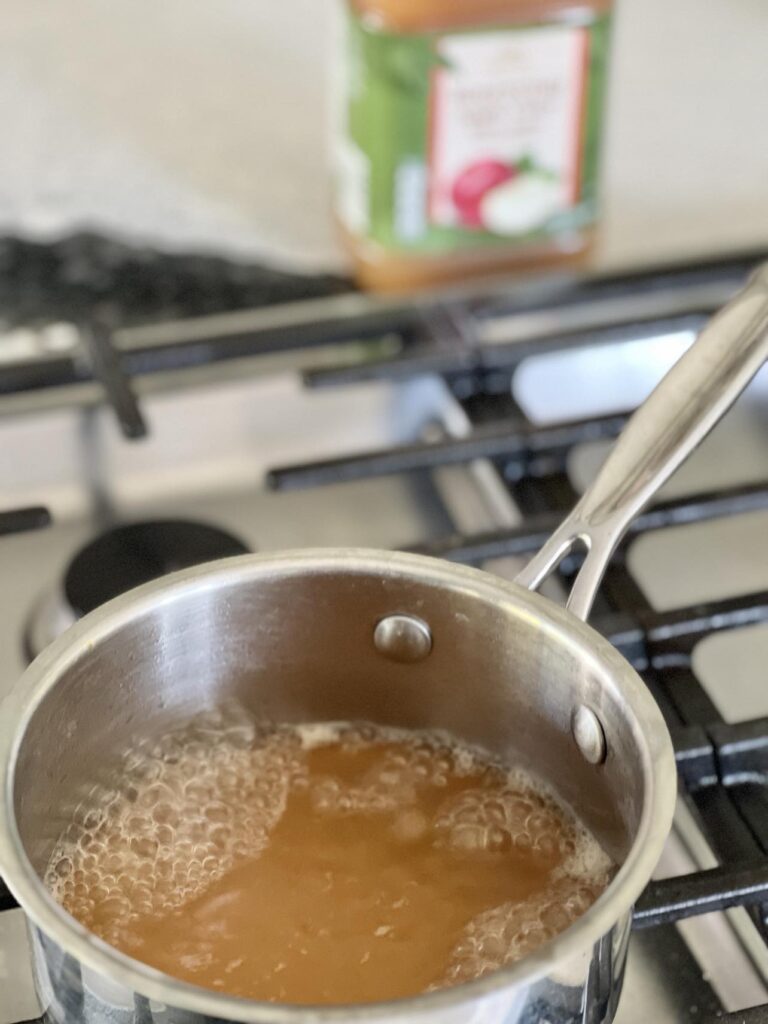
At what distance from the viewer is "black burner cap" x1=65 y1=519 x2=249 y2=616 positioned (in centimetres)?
54

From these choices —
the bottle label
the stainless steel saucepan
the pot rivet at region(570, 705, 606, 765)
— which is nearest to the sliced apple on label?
the bottle label

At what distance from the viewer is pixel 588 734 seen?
1.40 ft

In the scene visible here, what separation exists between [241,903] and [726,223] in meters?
0.53

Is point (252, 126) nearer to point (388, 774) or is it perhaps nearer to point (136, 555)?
point (136, 555)

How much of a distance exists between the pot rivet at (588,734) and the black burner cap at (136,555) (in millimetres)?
164

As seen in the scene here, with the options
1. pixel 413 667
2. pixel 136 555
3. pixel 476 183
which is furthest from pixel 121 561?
pixel 476 183

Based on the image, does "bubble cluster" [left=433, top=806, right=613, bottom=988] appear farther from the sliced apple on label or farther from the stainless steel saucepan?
the sliced apple on label

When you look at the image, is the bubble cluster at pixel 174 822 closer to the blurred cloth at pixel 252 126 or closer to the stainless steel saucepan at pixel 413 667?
the stainless steel saucepan at pixel 413 667

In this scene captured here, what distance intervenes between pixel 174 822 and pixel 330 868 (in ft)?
0.17

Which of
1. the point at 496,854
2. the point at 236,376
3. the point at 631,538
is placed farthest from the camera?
the point at 236,376

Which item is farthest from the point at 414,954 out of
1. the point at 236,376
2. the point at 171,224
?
the point at 171,224

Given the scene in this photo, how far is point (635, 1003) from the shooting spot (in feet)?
1.44

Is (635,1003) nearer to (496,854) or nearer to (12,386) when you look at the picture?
(496,854)

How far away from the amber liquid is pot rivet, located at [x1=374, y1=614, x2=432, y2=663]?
1.2 inches
